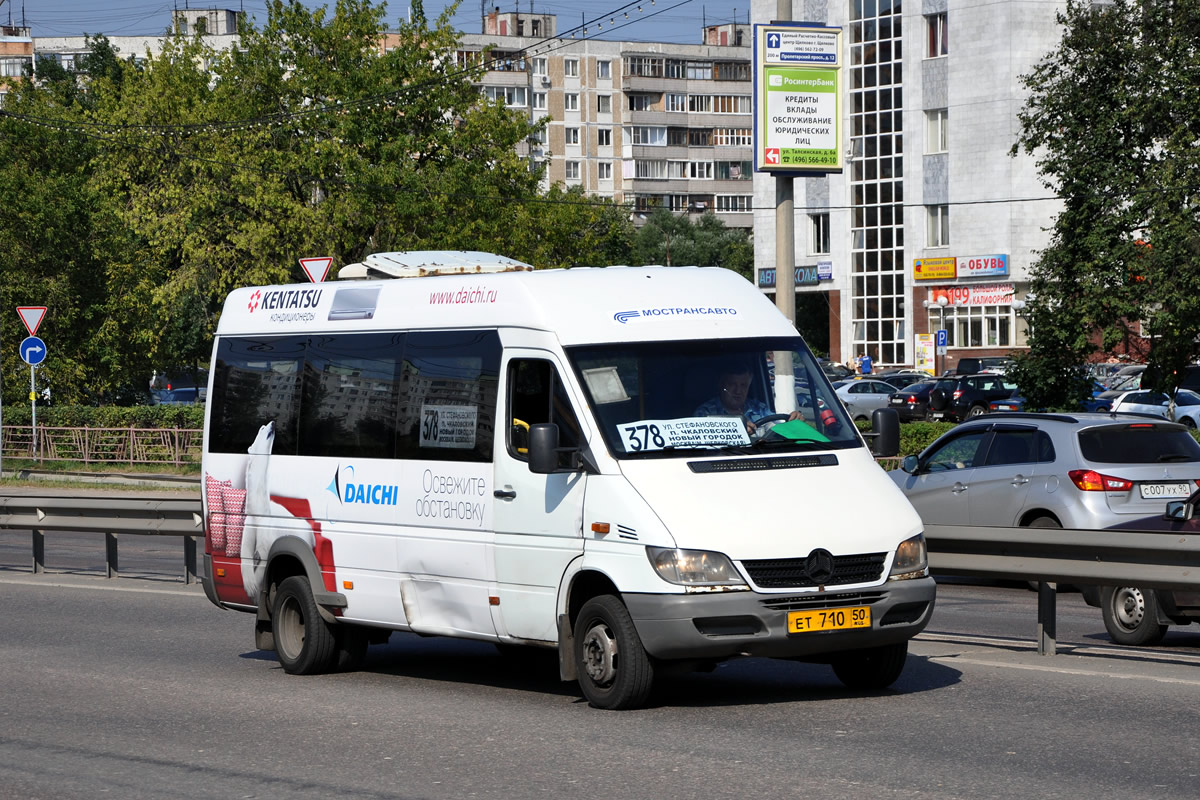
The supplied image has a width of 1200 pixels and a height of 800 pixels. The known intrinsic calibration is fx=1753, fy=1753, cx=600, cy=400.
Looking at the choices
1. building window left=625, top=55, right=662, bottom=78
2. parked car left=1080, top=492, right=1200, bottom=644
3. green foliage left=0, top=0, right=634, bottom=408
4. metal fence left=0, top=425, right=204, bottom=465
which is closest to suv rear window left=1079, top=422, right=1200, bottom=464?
parked car left=1080, top=492, right=1200, bottom=644

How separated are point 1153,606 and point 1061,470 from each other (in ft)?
13.8

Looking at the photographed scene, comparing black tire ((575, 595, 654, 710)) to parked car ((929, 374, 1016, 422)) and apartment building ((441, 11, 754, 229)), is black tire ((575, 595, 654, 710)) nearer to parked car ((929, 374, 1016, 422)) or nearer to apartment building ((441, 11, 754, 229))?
parked car ((929, 374, 1016, 422))

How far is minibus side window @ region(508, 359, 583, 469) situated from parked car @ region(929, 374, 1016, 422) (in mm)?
42460

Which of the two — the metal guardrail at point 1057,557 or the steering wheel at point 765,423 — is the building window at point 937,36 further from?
the steering wheel at point 765,423

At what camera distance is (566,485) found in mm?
9172

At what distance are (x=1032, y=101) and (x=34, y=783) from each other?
25.2m

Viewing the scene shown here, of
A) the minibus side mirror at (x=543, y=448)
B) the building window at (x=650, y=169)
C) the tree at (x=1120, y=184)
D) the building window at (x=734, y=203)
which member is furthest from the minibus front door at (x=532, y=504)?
the building window at (x=734, y=203)

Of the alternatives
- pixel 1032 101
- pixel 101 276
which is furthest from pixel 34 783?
pixel 101 276

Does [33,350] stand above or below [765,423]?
above

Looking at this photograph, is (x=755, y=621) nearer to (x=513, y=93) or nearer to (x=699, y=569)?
(x=699, y=569)

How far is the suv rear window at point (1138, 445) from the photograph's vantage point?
15.4 meters

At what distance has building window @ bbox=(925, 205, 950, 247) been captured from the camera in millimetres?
83062

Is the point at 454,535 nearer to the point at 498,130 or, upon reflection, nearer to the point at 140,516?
the point at 140,516

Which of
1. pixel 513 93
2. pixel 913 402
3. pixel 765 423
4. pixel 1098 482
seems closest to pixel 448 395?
pixel 765 423
